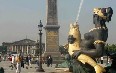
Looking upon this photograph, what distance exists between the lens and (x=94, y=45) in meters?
5.48

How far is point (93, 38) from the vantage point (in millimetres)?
5504

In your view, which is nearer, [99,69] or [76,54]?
[99,69]

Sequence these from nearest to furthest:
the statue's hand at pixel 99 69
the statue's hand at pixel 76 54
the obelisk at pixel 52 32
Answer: the statue's hand at pixel 99 69
the statue's hand at pixel 76 54
the obelisk at pixel 52 32

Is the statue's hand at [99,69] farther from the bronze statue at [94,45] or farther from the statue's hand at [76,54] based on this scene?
the statue's hand at [76,54]

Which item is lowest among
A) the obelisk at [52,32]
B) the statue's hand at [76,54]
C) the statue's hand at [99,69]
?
the statue's hand at [99,69]

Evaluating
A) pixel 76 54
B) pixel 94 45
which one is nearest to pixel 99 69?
pixel 94 45

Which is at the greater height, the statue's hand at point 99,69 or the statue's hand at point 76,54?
the statue's hand at point 76,54

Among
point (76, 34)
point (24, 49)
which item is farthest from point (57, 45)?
point (24, 49)

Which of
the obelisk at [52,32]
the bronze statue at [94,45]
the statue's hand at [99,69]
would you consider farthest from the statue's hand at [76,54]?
the obelisk at [52,32]

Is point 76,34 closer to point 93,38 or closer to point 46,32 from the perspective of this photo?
point 93,38

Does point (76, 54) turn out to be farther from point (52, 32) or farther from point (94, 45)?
point (52, 32)

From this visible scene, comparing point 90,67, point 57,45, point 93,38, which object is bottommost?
point 90,67

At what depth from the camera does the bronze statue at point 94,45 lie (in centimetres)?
539

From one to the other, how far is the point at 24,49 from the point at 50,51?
8785cm
